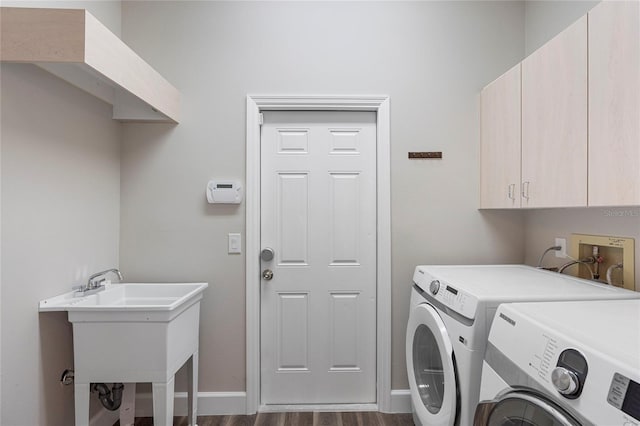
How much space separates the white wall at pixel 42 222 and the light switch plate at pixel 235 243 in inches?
28.3

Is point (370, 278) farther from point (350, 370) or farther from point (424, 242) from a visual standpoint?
point (350, 370)

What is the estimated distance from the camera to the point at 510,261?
210 centimetres

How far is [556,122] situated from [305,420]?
6.77 ft

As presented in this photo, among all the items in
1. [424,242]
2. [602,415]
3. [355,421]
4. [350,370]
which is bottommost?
[355,421]

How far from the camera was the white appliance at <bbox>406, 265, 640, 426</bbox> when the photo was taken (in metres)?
1.24

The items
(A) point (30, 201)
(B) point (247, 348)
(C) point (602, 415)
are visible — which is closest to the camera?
(C) point (602, 415)

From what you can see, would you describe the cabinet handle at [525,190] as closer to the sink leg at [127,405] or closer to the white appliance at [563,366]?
the white appliance at [563,366]

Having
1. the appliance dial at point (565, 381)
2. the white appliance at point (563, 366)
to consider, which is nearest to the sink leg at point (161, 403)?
the white appliance at point (563, 366)

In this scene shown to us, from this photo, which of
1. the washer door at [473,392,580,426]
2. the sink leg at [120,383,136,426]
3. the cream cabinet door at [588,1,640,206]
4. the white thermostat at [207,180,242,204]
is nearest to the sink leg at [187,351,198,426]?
the sink leg at [120,383,136,426]

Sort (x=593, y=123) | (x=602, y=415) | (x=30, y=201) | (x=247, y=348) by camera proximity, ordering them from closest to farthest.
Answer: (x=602, y=415) → (x=593, y=123) → (x=30, y=201) → (x=247, y=348)

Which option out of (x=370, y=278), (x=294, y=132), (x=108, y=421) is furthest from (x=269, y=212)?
(x=108, y=421)

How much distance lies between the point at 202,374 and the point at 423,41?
8.25ft

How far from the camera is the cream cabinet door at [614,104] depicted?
3.61 feet

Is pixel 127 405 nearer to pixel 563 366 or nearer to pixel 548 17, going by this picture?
pixel 563 366
